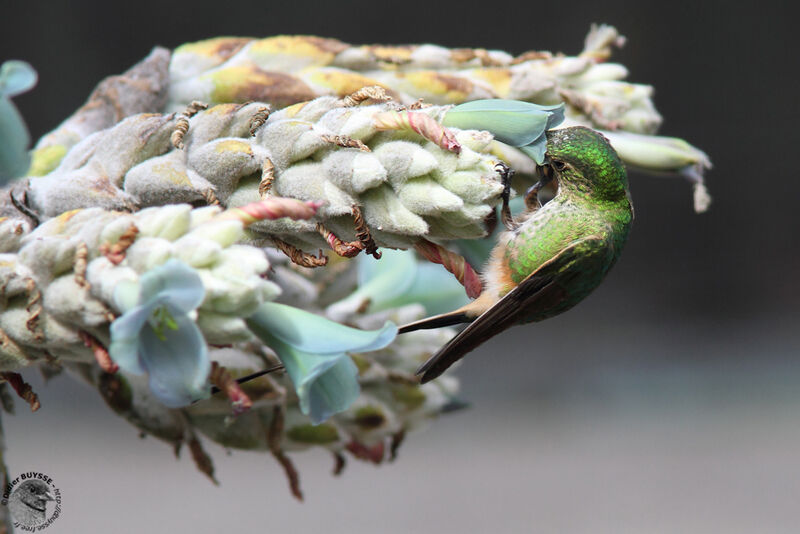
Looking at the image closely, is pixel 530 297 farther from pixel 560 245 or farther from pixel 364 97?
pixel 364 97

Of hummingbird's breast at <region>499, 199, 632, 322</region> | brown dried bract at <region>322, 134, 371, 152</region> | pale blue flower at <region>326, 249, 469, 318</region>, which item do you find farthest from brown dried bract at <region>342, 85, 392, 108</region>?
pale blue flower at <region>326, 249, 469, 318</region>

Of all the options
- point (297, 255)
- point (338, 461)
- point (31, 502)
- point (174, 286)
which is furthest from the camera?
point (338, 461)

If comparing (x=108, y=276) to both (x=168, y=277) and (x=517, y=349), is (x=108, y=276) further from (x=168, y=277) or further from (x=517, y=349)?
(x=517, y=349)

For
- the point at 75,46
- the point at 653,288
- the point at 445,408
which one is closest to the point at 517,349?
the point at 653,288

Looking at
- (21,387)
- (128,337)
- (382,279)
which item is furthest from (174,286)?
(382,279)

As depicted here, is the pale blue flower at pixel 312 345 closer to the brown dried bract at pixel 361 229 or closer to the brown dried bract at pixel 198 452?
the brown dried bract at pixel 361 229

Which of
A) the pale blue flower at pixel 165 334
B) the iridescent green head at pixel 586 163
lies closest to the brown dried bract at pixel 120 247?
the pale blue flower at pixel 165 334
